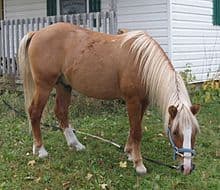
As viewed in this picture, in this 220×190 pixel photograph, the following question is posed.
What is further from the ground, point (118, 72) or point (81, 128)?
point (118, 72)

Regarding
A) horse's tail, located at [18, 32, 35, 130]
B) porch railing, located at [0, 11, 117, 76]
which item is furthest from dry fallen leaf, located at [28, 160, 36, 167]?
porch railing, located at [0, 11, 117, 76]

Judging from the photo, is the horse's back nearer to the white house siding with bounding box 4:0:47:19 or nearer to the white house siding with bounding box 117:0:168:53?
the white house siding with bounding box 117:0:168:53

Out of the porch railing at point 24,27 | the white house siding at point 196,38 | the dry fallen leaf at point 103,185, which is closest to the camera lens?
the dry fallen leaf at point 103,185

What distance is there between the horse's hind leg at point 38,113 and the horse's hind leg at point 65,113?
0.41 meters

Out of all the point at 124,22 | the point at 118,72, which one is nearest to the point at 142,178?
the point at 118,72

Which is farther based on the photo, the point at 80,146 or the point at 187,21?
the point at 187,21

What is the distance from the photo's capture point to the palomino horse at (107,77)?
16.0 feet

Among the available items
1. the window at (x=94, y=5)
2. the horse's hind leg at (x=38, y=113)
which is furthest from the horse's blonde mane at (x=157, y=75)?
the window at (x=94, y=5)

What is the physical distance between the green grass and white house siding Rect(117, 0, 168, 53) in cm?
257

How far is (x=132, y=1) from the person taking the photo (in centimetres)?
1038

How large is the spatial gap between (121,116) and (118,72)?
8.93 feet

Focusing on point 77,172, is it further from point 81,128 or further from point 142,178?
point 81,128

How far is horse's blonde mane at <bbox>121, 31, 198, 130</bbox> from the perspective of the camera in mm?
4885

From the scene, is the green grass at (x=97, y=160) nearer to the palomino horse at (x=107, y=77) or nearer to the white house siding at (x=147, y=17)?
the palomino horse at (x=107, y=77)
